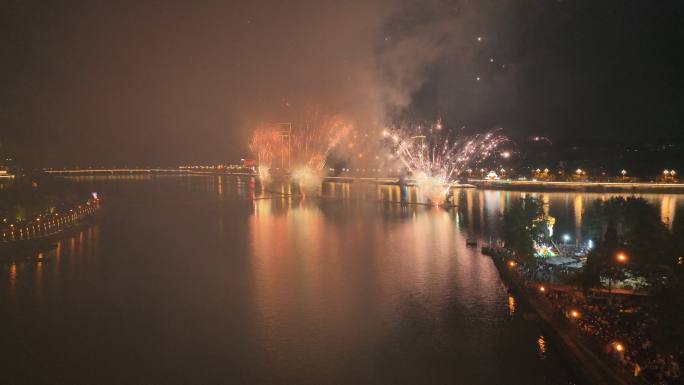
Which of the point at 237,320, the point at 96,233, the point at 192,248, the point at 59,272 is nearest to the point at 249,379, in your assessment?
the point at 237,320

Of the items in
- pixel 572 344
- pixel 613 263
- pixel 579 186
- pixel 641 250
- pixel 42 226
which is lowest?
pixel 572 344

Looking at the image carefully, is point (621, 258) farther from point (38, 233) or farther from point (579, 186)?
point (579, 186)

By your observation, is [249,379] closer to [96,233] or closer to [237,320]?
[237,320]

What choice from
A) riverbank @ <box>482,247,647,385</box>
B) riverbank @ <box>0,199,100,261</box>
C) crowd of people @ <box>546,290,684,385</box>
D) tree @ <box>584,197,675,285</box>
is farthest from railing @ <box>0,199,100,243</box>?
tree @ <box>584,197,675,285</box>

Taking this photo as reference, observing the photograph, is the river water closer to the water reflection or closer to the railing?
the railing

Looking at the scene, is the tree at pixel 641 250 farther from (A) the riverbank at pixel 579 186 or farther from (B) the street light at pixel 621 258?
(A) the riverbank at pixel 579 186

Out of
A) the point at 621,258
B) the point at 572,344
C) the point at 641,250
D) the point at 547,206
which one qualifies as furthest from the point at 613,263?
the point at 547,206

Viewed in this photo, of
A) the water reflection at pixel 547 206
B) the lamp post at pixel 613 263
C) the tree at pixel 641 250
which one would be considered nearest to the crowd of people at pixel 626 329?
the lamp post at pixel 613 263
